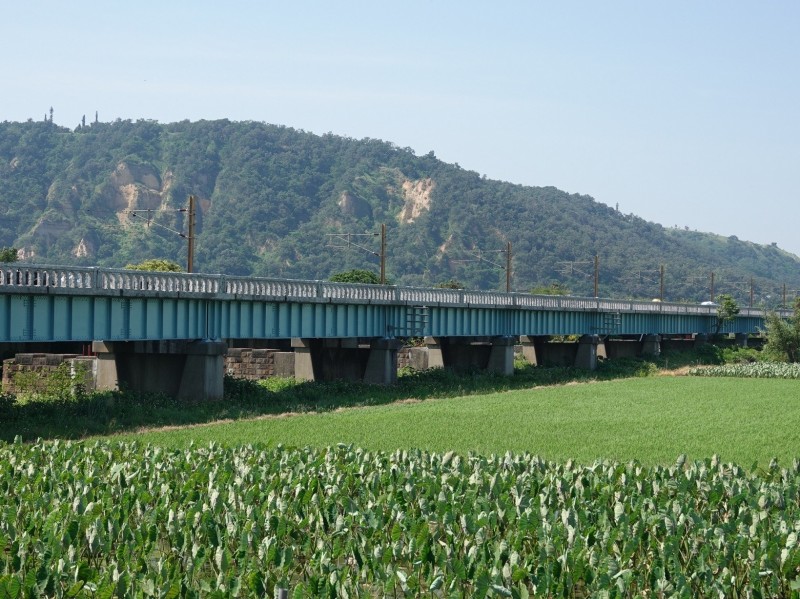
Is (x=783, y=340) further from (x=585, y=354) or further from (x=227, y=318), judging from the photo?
(x=227, y=318)

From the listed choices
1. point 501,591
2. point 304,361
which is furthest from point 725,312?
point 501,591

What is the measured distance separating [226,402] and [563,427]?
1445cm

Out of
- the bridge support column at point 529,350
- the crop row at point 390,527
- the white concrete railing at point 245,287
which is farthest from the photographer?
the bridge support column at point 529,350

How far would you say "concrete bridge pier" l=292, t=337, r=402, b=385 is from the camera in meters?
62.0

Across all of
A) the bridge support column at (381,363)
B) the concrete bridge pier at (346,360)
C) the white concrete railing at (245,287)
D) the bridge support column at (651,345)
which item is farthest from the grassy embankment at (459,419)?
the bridge support column at (651,345)

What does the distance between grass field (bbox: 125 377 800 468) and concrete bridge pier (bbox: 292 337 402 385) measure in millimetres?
6229

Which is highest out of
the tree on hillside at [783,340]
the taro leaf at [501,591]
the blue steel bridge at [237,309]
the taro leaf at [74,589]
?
the blue steel bridge at [237,309]

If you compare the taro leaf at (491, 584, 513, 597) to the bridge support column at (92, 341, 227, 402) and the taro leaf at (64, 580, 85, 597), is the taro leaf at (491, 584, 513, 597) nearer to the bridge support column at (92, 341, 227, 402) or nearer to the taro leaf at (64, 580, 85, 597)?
the taro leaf at (64, 580, 85, 597)

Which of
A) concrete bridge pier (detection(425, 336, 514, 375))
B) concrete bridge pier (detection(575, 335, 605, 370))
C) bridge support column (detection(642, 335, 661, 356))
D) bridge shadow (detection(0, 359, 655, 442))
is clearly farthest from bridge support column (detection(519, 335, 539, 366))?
bridge support column (detection(642, 335, 661, 356))

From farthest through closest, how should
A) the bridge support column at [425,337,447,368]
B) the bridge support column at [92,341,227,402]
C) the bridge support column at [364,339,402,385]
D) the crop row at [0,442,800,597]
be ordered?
the bridge support column at [425,337,447,368], the bridge support column at [364,339,402,385], the bridge support column at [92,341,227,402], the crop row at [0,442,800,597]

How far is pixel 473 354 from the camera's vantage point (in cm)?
7738

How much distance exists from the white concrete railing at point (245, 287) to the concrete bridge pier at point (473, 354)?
2829 millimetres

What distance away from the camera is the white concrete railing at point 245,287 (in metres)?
41.4

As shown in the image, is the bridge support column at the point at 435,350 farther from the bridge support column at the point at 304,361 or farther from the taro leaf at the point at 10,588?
the taro leaf at the point at 10,588
